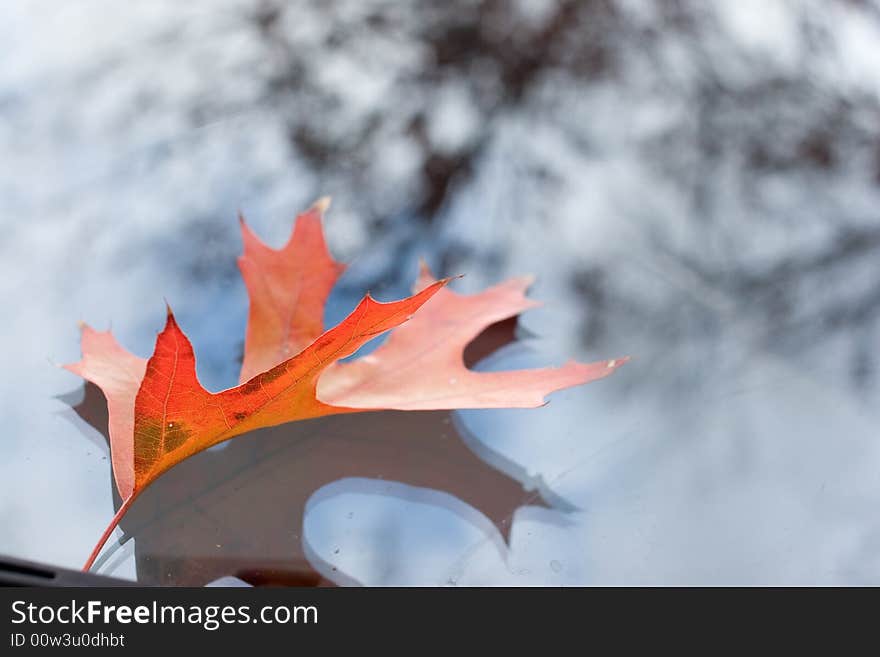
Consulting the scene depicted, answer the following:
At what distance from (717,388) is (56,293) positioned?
0.43 metres

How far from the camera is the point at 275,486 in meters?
0.45

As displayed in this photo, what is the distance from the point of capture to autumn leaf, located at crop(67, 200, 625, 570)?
0.38 meters

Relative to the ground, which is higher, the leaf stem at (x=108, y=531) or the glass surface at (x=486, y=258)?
the glass surface at (x=486, y=258)

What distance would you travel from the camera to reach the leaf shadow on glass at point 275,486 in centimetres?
42

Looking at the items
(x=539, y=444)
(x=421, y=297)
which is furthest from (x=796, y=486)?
(x=421, y=297)

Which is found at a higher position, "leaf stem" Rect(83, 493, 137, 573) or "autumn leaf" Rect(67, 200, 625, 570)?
"autumn leaf" Rect(67, 200, 625, 570)

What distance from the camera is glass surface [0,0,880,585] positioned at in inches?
17.6

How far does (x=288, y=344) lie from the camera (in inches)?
19.8

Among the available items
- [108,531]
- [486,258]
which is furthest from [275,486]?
[486,258]

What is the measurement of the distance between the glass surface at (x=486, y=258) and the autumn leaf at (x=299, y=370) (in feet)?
0.07

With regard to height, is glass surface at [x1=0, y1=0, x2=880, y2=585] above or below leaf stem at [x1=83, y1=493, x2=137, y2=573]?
above

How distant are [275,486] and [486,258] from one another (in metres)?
0.23

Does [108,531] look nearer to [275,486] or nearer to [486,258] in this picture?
[275,486]
